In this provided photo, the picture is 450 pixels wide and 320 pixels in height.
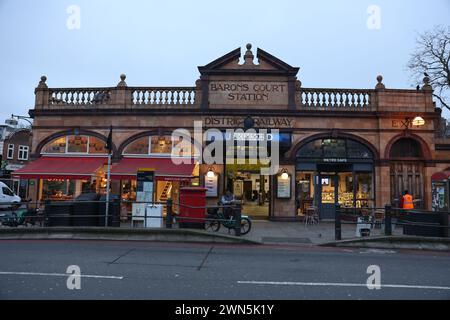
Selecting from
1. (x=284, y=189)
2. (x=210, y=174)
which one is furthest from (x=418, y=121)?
(x=210, y=174)

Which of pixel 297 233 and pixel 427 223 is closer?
pixel 427 223

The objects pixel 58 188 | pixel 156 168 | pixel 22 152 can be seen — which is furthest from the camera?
pixel 22 152

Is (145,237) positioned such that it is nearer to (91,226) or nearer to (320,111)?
(91,226)

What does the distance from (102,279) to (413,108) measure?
17202 mm

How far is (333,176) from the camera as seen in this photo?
696 inches

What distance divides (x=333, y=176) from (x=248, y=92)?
20.5 feet

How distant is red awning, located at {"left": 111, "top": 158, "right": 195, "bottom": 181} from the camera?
15023 mm

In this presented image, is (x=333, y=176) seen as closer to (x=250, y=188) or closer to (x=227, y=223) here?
(x=250, y=188)

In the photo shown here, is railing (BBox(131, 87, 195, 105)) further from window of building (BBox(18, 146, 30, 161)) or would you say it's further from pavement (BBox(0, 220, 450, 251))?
window of building (BBox(18, 146, 30, 161))

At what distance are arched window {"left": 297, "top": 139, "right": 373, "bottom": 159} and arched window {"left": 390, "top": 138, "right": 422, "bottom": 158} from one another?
4.59 ft

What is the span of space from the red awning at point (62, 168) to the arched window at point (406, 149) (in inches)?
586

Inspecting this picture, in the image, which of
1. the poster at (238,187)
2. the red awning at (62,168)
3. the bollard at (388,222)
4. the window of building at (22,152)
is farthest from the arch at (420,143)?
the window of building at (22,152)

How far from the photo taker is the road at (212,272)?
5.48 metres

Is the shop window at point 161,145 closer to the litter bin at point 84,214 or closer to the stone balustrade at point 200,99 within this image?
the stone balustrade at point 200,99
